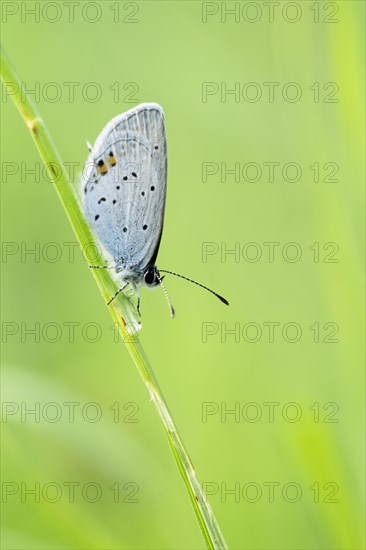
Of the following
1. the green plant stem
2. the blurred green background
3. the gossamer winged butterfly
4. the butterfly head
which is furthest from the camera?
the butterfly head

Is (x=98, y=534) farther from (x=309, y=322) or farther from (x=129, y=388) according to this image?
(x=309, y=322)

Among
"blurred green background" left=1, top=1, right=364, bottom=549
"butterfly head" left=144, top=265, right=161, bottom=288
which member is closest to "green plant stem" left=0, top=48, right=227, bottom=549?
"blurred green background" left=1, top=1, right=364, bottom=549

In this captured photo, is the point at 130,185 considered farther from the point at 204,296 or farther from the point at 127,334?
the point at 127,334

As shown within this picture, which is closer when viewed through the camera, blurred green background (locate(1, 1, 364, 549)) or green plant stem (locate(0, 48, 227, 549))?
green plant stem (locate(0, 48, 227, 549))

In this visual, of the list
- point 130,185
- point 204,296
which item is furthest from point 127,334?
point 204,296

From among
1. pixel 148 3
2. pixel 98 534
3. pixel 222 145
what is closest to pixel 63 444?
pixel 98 534

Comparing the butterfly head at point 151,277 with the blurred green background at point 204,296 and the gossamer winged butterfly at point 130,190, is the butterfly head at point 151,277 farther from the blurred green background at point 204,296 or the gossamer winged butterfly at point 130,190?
the blurred green background at point 204,296

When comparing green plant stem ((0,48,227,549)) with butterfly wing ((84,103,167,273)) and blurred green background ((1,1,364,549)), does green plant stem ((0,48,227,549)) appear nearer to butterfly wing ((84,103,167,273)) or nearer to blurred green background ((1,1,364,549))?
blurred green background ((1,1,364,549))
